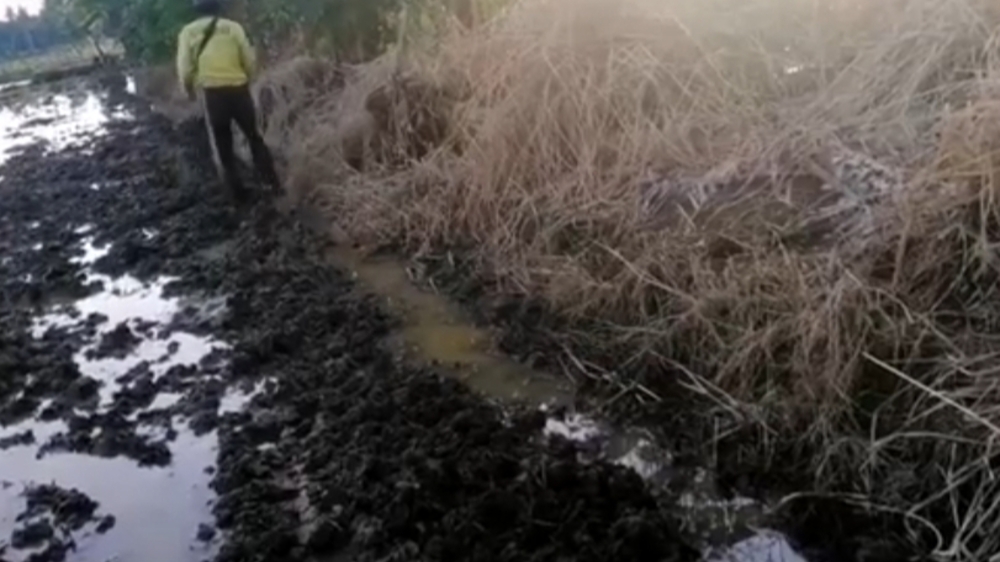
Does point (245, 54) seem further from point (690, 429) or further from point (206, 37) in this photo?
point (690, 429)

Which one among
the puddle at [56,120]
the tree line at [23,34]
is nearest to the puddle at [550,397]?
the puddle at [56,120]

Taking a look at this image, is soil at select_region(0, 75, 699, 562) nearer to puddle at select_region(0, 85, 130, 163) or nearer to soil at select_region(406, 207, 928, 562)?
soil at select_region(406, 207, 928, 562)

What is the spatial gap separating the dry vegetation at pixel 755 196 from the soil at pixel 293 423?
0.83 metres

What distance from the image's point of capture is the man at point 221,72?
30.9 ft

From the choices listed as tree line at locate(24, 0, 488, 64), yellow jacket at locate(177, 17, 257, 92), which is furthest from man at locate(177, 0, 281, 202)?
tree line at locate(24, 0, 488, 64)

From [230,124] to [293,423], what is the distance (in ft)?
16.2

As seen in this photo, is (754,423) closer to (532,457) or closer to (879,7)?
(532,457)

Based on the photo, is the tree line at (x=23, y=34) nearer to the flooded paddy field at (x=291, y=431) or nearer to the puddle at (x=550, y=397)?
the flooded paddy field at (x=291, y=431)

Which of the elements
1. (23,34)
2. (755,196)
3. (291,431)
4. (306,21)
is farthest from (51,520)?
(23,34)

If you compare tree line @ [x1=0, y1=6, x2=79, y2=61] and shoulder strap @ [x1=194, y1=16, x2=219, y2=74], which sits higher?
shoulder strap @ [x1=194, y1=16, x2=219, y2=74]

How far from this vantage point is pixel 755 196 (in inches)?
242

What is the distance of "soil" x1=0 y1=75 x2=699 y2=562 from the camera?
14.4 feet

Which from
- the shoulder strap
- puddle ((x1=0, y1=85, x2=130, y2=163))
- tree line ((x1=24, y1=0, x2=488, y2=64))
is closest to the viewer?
the shoulder strap

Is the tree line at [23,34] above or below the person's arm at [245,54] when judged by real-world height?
below
